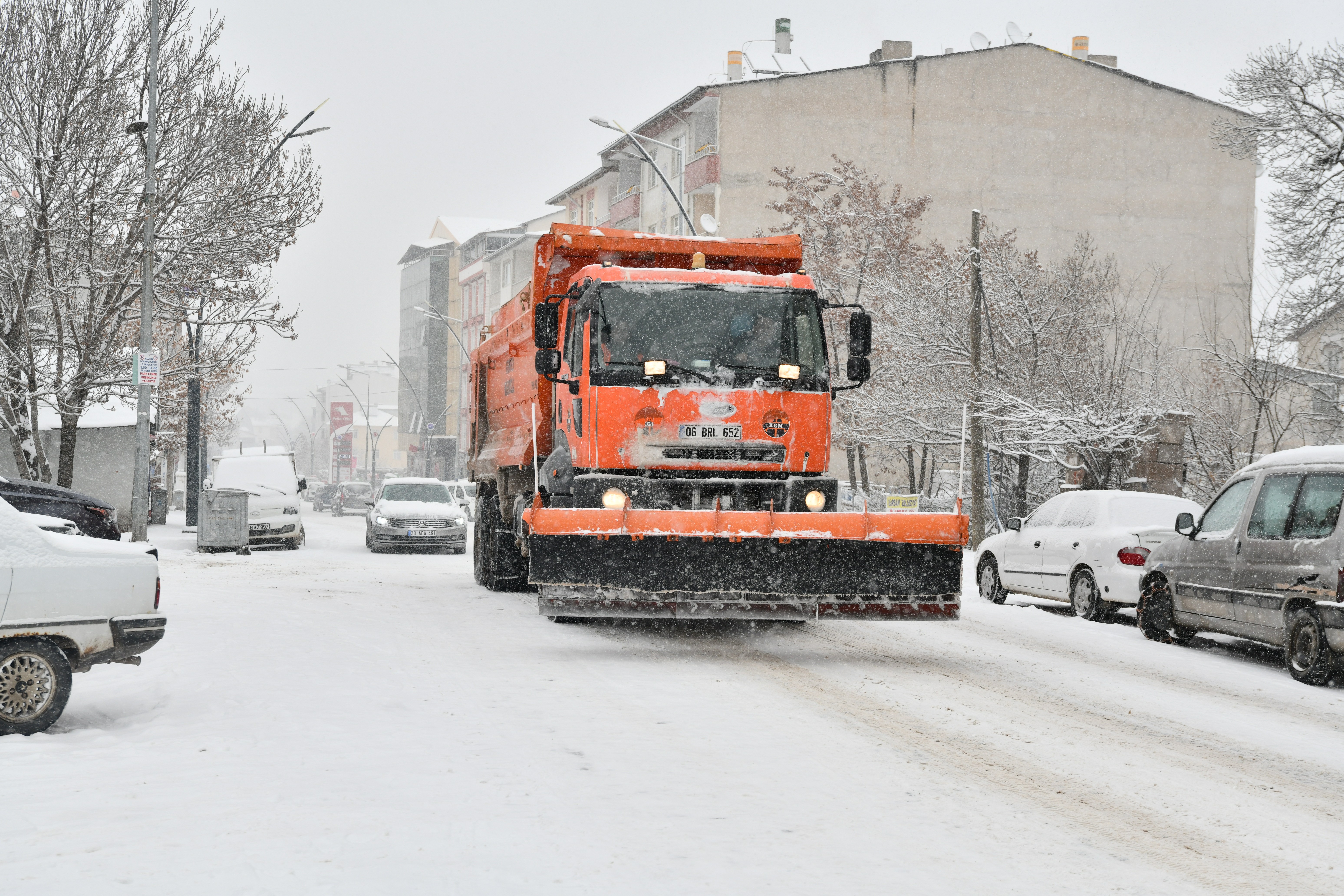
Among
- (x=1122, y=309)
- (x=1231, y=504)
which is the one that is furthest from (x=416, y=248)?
(x=1231, y=504)

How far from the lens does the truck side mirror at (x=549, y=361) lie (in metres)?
11.9

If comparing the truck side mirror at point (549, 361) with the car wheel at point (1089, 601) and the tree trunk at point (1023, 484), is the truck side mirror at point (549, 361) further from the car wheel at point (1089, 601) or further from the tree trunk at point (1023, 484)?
the tree trunk at point (1023, 484)

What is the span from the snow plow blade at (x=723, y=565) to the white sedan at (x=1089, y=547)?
4.65m

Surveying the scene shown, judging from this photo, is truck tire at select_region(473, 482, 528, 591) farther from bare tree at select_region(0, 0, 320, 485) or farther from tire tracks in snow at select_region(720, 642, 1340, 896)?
bare tree at select_region(0, 0, 320, 485)

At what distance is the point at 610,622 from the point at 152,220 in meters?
14.4

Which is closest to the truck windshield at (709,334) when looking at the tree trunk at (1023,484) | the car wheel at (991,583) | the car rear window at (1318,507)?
the car rear window at (1318,507)

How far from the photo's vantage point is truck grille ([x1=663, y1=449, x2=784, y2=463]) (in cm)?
1109

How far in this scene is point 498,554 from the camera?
16.5 meters

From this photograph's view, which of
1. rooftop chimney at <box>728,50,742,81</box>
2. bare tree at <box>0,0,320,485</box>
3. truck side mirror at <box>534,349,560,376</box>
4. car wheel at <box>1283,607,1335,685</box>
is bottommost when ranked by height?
car wheel at <box>1283,607,1335,685</box>

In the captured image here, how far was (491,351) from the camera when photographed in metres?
17.4

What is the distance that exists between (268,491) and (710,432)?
58.2 feet

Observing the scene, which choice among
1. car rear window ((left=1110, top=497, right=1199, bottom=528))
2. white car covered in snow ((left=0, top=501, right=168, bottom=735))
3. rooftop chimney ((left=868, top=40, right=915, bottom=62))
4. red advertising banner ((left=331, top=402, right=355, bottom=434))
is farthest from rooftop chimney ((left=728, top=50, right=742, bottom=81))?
red advertising banner ((left=331, top=402, right=355, bottom=434))

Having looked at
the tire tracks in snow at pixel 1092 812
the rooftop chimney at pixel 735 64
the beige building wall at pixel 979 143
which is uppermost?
the rooftop chimney at pixel 735 64

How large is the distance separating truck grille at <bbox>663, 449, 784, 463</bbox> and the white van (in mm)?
15744
